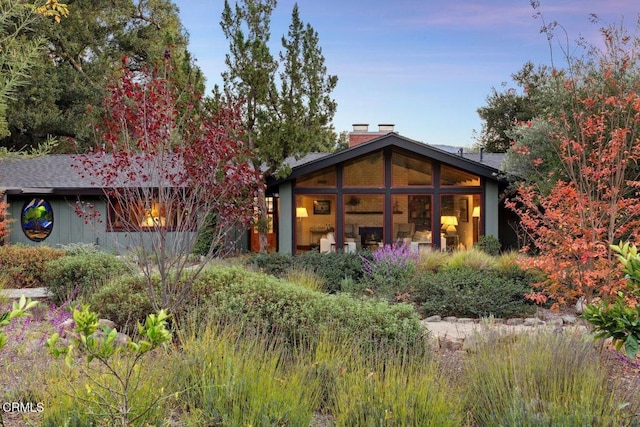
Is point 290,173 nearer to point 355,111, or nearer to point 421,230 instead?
point 421,230

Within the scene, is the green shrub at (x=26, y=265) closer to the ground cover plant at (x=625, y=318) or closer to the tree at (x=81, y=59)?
the tree at (x=81, y=59)

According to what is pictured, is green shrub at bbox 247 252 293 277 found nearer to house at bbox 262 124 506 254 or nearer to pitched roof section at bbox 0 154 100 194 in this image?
house at bbox 262 124 506 254

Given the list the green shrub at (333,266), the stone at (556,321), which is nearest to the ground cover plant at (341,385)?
the stone at (556,321)

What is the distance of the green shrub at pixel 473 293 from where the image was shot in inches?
284

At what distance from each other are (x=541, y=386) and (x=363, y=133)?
51.3 feet

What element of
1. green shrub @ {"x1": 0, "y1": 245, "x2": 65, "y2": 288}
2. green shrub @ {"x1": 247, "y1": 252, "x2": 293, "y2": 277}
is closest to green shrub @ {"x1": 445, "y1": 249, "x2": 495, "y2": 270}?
green shrub @ {"x1": 247, "y1": 252, "x2": 293, "y2": 277}

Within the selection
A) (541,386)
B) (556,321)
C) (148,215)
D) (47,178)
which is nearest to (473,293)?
(556,321)

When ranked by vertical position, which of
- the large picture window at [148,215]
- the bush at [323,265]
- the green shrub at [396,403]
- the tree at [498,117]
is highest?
the tree at [498,117]

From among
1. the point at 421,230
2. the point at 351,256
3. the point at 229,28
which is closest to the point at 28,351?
the point at 351,256

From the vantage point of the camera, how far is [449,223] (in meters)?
13.6

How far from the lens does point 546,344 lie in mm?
3619

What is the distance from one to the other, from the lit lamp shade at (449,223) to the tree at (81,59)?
12.4 m

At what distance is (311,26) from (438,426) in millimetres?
11422

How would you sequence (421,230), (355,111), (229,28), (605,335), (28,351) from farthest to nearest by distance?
(355,111), (421,230), (229,28), (28,351), (605,335)
